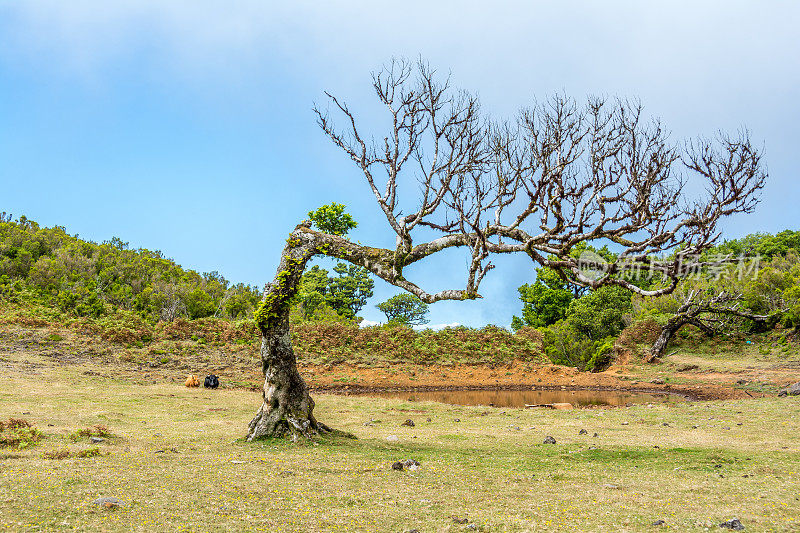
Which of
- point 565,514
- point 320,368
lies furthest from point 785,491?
point 320,368

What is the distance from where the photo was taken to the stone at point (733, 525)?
588cm

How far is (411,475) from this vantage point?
827cm

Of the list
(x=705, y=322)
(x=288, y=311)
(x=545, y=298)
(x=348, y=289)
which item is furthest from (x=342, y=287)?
(x=288, y=311)

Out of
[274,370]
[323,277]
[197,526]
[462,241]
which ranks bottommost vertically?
[197,526]

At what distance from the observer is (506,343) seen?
39.9 meters

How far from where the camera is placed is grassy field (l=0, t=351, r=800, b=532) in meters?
6.12

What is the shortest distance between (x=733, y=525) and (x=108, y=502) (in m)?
7.18

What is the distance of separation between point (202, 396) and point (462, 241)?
12.7m

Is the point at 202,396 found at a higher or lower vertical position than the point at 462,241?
lower

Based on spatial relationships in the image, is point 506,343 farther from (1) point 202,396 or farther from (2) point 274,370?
(2) point 274,370

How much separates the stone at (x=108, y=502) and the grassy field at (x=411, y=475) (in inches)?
4.0

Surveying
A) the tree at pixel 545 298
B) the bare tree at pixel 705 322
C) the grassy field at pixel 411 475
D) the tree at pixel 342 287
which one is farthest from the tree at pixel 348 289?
the grassy field at pixel 411 475

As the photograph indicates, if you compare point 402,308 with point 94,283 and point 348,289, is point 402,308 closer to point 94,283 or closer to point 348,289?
point 348,289

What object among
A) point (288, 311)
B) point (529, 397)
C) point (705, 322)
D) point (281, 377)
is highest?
point (705, 322)
